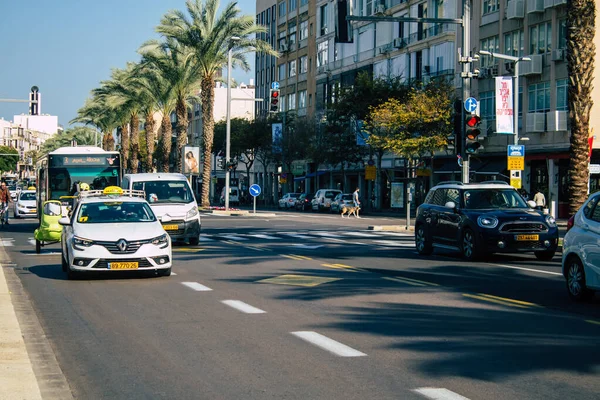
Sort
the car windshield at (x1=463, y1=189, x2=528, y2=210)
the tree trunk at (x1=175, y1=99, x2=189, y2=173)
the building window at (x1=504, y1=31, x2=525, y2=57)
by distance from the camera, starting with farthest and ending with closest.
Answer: the tree trunk at (x1=175, y1=99, x2=189, y2=173) → the building window at (x1=504, y1=31, x2=525, y2=57) → the car windshield at (x1=463, y1=189, x2=528, y2=210)

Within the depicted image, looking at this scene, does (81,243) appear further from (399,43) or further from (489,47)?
(399,43)

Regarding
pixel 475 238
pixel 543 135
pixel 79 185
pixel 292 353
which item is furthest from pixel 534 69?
pixel 292 353

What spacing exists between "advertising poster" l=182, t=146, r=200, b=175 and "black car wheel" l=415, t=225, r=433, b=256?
40.2m

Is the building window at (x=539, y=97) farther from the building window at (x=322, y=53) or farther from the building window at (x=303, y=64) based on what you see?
the building window at (x=303, y=64)

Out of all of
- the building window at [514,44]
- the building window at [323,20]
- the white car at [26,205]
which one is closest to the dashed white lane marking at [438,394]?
the white car at [26,205]

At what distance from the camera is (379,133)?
61.1 m

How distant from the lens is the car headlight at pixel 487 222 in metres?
19.8

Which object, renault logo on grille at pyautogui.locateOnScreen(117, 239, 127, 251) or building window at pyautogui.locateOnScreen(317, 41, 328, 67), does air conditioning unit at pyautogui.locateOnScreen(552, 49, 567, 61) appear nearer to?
building window at pyautogui.locateOnScreen(317, 41, 328, 67)

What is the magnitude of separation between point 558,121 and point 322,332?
137ft

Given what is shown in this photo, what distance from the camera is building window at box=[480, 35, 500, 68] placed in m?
54.7

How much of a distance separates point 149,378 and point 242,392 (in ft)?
3.23

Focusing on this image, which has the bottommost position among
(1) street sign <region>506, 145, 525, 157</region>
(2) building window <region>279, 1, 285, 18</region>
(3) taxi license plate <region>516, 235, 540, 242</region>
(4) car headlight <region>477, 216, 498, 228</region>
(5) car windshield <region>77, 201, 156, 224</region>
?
(3) taxi license plate <region>516, 235, 540, 242</region>

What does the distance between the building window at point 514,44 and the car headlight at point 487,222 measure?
34.6 metres

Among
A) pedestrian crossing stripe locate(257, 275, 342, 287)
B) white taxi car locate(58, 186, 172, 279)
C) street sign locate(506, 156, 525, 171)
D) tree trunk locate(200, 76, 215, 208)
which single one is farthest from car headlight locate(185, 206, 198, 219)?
tree trunk locate(200, 76, 215, 208)
